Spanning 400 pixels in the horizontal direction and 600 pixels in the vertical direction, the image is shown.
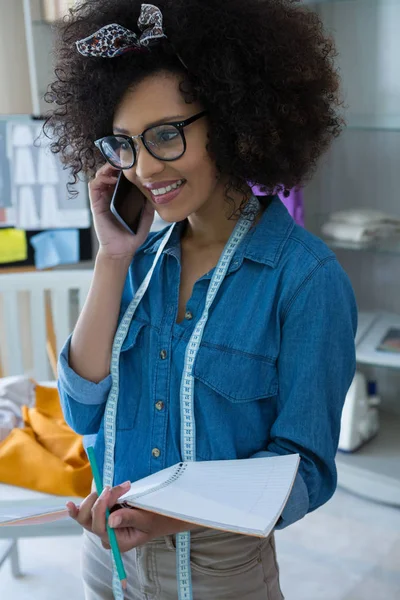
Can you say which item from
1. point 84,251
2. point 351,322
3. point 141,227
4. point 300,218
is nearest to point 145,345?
point 141,227

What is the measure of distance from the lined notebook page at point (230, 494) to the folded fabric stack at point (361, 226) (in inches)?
66.6

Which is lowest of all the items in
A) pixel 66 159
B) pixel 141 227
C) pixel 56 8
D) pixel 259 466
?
pixel 259 466

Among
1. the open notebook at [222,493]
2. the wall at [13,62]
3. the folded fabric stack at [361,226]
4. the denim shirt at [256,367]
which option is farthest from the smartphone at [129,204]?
the wall at [13,62]

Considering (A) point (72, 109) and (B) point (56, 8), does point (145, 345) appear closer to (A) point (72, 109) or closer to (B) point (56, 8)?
(A) point (72, 109)

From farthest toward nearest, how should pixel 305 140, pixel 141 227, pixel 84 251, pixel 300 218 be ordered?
pixel 84 251, pixel 300 218, pixel 141 227, pixel 305 140

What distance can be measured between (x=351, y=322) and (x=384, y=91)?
5.99ft

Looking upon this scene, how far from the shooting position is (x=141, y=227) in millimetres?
1203

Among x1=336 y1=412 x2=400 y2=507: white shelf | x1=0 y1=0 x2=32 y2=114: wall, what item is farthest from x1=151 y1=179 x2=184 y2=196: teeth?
x1=0 y1=0 x2=32 y2=114: wall

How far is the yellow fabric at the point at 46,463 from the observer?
159 centimetres

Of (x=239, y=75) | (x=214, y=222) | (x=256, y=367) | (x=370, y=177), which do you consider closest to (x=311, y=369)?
(x=256, y=367)

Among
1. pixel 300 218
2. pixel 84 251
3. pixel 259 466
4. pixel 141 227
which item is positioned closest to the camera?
pixel 259 466

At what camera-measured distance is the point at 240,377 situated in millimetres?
1017

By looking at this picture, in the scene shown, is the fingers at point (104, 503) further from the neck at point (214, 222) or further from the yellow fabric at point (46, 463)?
the yellow fabric at point (46, 463)

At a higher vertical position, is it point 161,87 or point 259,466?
point 161,87
